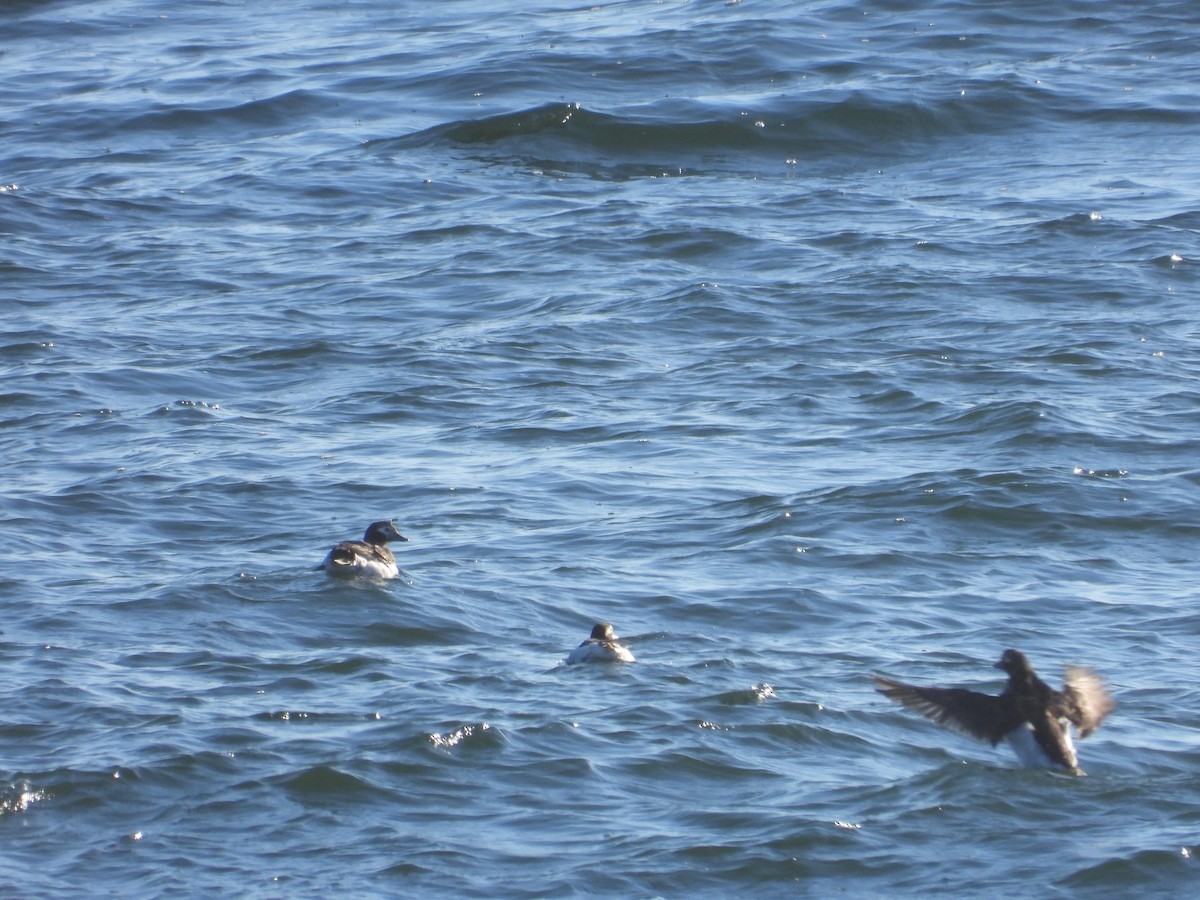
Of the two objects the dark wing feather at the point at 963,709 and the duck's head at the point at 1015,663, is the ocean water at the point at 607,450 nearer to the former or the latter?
the dark wing feather at the point at 963,709

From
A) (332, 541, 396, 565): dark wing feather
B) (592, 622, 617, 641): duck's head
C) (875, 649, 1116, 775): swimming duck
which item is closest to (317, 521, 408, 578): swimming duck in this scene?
(332, 541, 396, 565): dark wing feather

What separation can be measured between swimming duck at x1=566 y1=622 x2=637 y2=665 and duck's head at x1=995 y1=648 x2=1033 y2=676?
1920 mm

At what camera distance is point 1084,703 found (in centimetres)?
912

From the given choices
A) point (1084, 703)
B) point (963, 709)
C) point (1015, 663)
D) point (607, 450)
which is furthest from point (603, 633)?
point (607, 450)

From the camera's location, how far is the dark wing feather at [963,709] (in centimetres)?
893

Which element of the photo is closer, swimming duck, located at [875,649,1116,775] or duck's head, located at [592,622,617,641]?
swimming duck, located at [875,649,1116,775]

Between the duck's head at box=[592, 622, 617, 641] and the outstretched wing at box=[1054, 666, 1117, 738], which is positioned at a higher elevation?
the duck's head at box=[592, 622, 617, 641]

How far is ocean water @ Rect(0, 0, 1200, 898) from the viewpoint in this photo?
27.1 ft

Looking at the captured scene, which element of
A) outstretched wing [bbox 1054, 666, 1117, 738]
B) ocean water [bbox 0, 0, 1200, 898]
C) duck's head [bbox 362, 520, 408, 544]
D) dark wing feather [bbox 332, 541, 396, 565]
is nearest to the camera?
ocean water [bbox 0, 0, 1200, 898]

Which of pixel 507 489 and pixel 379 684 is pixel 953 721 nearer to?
pixel 379 684

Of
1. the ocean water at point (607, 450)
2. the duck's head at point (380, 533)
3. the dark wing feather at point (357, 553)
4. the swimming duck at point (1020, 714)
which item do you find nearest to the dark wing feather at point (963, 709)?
the swimming duck at point (1020, 714)

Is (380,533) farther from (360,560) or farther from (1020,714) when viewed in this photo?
(1020,714)

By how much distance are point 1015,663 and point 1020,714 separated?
44cm

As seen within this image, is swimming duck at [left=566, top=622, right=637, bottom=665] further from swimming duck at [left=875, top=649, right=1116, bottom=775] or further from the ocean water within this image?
swimming duck at [left=875, top=649, right=1116, bottom=775]
